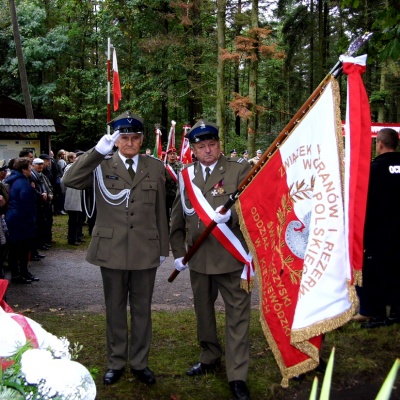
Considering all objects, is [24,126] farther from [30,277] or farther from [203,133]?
[203,133]

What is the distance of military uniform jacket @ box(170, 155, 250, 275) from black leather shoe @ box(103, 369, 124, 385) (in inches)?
40.5

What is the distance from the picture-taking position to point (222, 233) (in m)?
4.06

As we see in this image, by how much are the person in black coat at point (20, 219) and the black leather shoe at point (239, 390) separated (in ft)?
15.2

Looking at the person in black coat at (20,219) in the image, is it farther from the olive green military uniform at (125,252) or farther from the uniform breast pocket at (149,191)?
the uniform breast pocket at (149,191)

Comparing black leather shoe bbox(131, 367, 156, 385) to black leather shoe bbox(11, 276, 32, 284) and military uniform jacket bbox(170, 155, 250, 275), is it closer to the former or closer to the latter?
military uniform jacket bbox(170, 155, 250, 275)

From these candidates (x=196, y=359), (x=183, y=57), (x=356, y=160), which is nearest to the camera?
(x=356, y=160)

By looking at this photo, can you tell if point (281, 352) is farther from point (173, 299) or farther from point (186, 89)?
point (186, 89)

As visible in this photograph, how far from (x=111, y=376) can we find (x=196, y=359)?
0.88 m

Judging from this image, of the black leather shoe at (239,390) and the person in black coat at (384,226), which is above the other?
the person in black coat at (384,226)

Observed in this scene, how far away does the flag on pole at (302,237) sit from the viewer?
3008 millimetres

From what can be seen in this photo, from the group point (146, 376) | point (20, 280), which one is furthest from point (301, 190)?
point (20, 280)

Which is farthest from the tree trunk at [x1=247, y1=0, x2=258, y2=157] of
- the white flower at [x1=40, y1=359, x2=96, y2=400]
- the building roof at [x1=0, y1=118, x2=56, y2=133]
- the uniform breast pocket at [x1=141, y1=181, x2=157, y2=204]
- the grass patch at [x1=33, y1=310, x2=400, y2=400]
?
the white flower at [x1=40, y1=359, x2=96, y2=400]

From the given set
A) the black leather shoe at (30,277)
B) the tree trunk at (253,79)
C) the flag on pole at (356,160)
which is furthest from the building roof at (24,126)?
the flag on pole at (356,160)

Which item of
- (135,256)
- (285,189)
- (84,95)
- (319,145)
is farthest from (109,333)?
(84,95)
